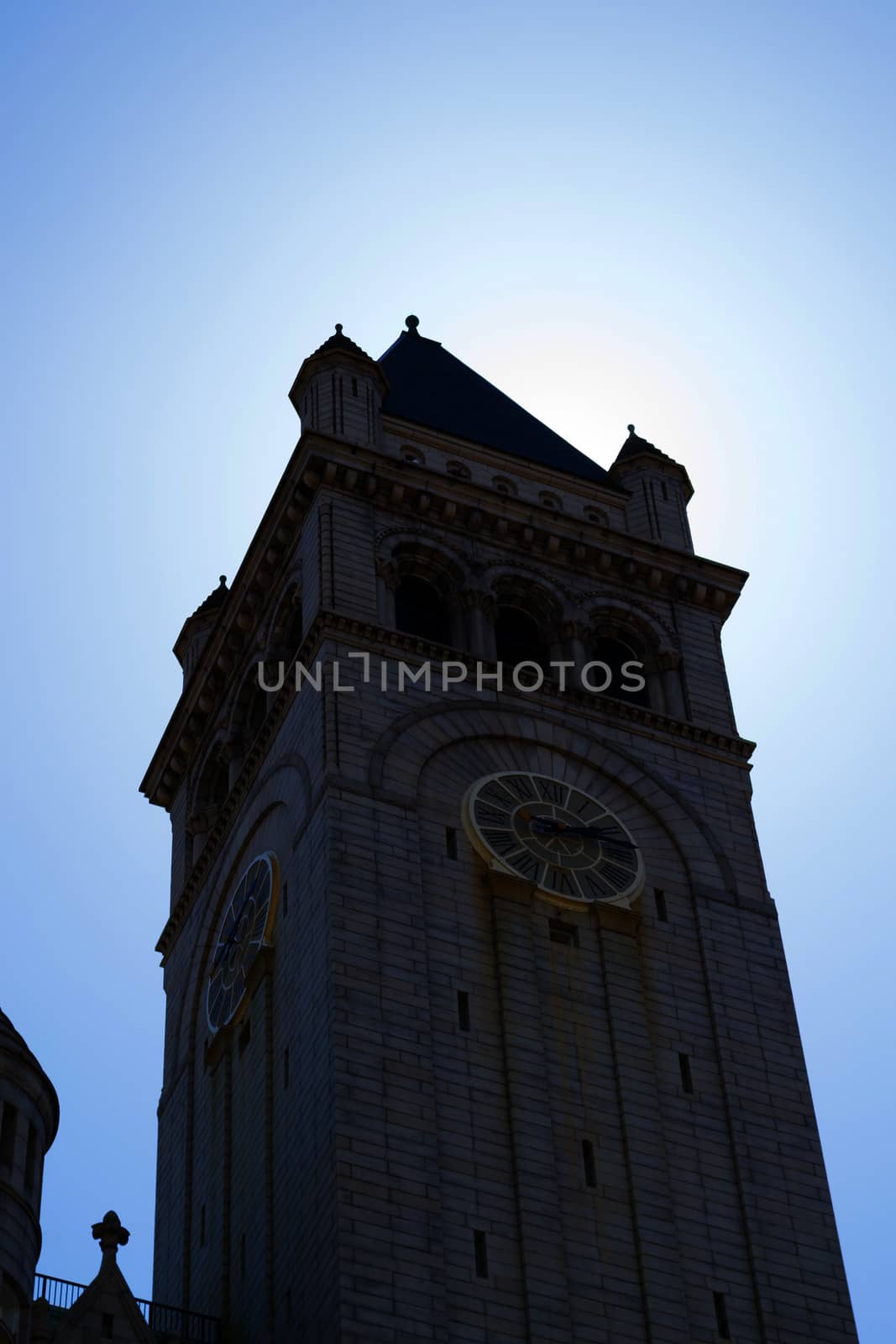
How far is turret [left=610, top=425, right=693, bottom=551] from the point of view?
6875 centimetres

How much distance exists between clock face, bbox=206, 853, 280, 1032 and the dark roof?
1506cm

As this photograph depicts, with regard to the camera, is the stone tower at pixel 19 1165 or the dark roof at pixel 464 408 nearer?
the stone tower at pixel 19 1165

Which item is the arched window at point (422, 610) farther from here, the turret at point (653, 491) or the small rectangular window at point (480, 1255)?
the small rectangular window at point (480, 1255)

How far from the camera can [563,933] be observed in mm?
54969

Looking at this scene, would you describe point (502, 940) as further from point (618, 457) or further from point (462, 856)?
point (618, 457)

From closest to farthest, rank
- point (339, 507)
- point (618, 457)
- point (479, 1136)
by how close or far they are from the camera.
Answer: point (479, 1136)
point (339, 507)
point (618, 457)

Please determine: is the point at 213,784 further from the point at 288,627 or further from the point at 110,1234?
the point at 110,1234

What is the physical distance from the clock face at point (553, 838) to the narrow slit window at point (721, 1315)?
30.7ft

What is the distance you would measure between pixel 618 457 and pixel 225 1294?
2790cm

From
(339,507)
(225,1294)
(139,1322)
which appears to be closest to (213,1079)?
(225,1294)

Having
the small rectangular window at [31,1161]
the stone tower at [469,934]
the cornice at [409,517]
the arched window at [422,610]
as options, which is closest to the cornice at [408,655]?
the stone tower at [469,934]

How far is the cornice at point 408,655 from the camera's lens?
195 ft

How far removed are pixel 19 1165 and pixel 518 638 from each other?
70.6ft

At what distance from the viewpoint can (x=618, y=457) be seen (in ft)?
235
